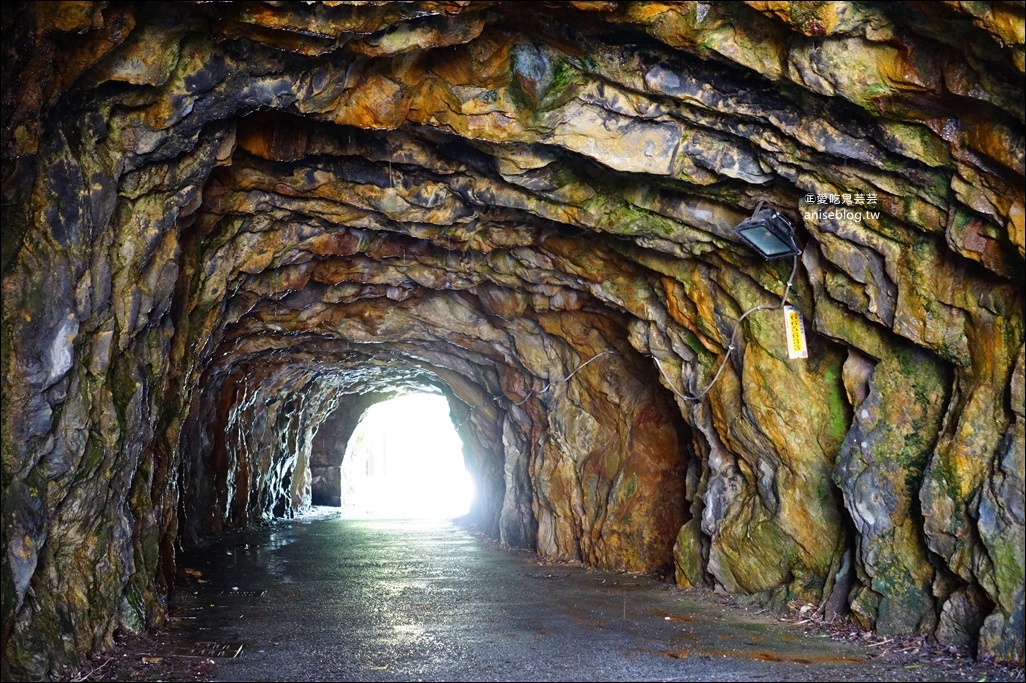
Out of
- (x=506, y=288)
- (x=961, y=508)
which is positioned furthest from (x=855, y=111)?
(x=506, y=288)

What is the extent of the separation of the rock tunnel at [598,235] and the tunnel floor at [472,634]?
1.79ft

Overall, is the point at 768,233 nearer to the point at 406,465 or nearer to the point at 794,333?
the point at 794,333

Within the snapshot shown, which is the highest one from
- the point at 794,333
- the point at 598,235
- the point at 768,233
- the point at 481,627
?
the point at 598,235

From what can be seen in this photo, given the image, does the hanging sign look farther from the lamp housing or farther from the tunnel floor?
the tunnel floor

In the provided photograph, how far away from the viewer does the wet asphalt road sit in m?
6.00

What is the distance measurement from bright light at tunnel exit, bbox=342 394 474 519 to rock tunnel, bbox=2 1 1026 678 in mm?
13345

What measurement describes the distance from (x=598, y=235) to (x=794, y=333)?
2353 mm

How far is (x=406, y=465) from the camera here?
5034cm

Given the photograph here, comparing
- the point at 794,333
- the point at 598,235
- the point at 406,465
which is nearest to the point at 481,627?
the point at 794,333

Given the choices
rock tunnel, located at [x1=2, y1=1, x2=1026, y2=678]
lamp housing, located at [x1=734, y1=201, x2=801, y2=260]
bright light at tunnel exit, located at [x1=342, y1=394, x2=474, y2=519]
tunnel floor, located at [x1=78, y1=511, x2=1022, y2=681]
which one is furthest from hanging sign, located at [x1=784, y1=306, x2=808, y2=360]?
bright light at tunnel exit, located at [x1=342, y1=394, x2=474, y2=519]

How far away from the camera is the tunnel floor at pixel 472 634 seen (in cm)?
595

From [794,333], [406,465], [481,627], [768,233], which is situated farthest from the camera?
[406,465]

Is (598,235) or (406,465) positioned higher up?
(598,235)

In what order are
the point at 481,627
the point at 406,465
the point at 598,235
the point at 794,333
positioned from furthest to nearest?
the point at 406,465 → the point at 598,235 → the point at 794,333 → the point at 481,627
